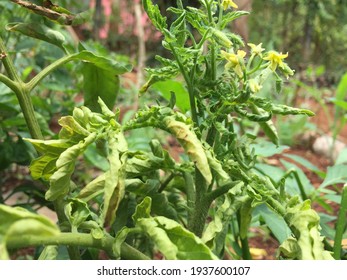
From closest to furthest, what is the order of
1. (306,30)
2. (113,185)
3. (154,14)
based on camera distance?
(113,185) < (154,14) < (306,30)

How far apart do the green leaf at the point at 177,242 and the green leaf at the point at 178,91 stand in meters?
0.50

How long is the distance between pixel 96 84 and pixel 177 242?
1.42 ft

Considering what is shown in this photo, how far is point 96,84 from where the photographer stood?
969mm

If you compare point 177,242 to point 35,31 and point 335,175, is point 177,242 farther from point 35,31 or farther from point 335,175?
point 335,175

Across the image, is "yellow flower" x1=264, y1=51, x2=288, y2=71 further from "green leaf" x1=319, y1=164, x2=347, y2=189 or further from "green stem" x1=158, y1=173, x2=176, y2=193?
"green leaf" x1=319, y1=164, x2=347, y2=189

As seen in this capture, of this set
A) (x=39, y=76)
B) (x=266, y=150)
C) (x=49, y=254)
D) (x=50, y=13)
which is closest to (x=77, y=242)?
(x=49, y=254)

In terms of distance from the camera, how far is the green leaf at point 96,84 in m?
0.96

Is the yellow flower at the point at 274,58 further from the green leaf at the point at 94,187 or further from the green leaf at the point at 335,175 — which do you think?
the green leaf at the point at 335,175

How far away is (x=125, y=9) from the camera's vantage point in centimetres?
685

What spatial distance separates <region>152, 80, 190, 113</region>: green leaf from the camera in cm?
114

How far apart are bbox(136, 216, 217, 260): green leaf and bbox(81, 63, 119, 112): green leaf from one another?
Result: 1.27 ft

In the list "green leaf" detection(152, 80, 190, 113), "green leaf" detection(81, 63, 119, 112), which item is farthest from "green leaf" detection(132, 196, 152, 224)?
"green leaf" detection(152, 80, 190, 113)

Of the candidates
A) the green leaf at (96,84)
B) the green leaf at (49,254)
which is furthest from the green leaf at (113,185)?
the green leaf at (96,84)
